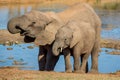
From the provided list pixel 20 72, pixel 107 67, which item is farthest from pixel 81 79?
pixel 107 67

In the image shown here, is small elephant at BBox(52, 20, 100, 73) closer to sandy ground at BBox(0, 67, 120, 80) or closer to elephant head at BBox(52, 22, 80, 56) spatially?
elephant head at BBox(52, 22, 80, 56)

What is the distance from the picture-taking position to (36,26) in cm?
1078

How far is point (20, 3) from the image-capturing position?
5025cm

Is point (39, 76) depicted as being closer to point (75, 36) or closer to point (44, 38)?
point (44, 38)

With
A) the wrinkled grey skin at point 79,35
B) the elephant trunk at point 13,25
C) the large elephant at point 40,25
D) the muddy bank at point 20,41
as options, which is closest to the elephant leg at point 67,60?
the wrinkled grey skin at point 79,35

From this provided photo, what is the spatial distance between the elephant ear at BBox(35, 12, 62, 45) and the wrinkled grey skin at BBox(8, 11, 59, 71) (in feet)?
0.27

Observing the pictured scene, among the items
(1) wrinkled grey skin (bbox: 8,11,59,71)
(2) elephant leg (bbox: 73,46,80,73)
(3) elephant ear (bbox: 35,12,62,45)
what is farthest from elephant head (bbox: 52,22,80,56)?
(1) wrinkled grey skin (bbox: 8,11,59,71)

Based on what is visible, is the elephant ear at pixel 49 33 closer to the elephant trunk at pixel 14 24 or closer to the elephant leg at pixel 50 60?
the elephant leg at pixel 50 60

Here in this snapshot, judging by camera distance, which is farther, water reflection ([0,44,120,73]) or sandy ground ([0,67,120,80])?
water reflection ([0,44,120,73])

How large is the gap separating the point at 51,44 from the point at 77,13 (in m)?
1.46

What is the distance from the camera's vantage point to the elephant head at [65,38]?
10682 millimetres

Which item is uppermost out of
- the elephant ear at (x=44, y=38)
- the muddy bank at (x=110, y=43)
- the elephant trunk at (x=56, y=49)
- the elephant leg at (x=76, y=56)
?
the elephant ear at (x=44, y=38)

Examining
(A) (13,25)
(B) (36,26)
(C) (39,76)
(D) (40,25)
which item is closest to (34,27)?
(B) (36,26)

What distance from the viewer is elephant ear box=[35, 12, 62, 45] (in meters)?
11.0
